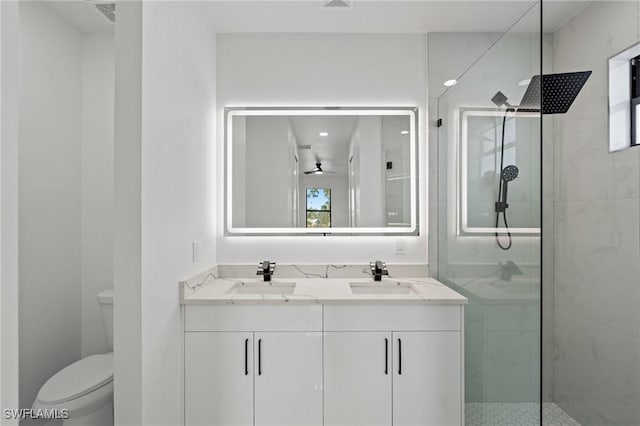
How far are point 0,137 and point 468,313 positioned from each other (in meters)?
1.90

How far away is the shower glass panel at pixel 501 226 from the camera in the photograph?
132 centimetres

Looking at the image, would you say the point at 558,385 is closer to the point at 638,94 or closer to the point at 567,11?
the point at 638,94

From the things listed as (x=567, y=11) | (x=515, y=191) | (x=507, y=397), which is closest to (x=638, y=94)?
(x=567, y=11)

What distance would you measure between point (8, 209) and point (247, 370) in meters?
1.35

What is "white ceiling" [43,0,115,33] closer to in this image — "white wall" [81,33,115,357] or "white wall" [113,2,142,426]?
"white wall" [81,33,115,357]

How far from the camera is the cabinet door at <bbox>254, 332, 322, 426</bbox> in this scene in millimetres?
1749

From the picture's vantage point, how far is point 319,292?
6.23 feet

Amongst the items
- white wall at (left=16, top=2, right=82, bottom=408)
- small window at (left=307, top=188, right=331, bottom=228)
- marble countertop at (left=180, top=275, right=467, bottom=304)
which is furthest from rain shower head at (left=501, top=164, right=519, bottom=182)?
white wall at (left=16, top=2, right=82, bottom=408)

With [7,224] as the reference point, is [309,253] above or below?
below

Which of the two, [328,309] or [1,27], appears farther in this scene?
[328,309]

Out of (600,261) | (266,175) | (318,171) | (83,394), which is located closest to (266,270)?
(266,175)

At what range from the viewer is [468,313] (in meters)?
1.78

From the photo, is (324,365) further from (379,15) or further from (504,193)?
(379,15)

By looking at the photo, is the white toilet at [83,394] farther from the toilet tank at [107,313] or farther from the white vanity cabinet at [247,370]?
the white vanity cabinet at [247,370]
